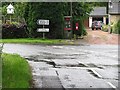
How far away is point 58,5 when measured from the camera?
40594 millimetres

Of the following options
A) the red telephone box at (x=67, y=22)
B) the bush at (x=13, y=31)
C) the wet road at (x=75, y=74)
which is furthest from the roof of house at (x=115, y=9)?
the wet road at (x=75, y=74)

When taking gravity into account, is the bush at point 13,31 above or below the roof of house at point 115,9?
below

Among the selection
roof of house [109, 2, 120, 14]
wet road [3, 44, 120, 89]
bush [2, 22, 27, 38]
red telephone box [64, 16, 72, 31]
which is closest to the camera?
wet road [3, 44, 120, 89]

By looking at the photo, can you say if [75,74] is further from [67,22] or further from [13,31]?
[13,31]

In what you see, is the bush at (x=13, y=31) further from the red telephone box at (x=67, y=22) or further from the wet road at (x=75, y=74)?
the wet road at (x=75, y=74)

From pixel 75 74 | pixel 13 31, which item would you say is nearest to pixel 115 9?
pixel 13 31

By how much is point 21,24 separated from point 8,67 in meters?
30.8

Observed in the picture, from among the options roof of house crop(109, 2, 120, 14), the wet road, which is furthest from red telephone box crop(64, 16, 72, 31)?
roof of house crop(109, 2, 120, 14)

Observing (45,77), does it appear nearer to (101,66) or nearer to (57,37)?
(101,66)

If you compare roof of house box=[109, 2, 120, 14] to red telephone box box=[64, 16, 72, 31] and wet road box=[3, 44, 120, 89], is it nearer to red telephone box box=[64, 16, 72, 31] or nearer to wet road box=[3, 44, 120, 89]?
red telephone box box=[64, 16, 72, 31]

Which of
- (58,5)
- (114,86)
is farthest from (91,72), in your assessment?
(58,5)

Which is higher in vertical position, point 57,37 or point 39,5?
point 39,5

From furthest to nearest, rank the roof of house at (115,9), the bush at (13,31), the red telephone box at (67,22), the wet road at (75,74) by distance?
the roof of house at (115,9)
the bush at (13,31)
the red telephone box at (67,22)
the wet road at (75,74)

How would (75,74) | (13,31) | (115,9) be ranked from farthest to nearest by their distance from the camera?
(115,9) → (13,31) → (75,74)
